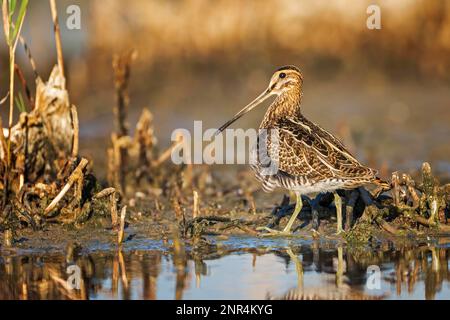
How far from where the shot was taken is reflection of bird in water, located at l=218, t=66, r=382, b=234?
656 centimetres

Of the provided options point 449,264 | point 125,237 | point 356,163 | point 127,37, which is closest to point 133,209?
point 125,237

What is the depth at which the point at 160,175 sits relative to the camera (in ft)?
29.8

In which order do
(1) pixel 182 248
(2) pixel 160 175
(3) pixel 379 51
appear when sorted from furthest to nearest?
(3) pixel 379 51, (2) pixel 160 175, (1) pixel 182 248

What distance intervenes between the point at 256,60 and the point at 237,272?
803cm

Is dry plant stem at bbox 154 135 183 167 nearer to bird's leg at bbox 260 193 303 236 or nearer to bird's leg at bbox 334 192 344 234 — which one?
bird's leg at bbox 260 193 303 236

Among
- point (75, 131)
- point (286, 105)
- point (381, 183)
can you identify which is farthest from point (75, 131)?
point (381, 183)

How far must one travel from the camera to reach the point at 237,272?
5859 millimetres

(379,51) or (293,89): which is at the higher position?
(379,51)

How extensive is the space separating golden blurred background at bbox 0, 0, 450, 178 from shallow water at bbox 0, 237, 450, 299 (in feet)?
18.9

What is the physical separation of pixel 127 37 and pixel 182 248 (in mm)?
7584

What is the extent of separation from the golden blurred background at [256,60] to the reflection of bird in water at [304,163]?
5.20m

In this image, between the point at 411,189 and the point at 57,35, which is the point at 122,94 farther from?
the point at 411,189

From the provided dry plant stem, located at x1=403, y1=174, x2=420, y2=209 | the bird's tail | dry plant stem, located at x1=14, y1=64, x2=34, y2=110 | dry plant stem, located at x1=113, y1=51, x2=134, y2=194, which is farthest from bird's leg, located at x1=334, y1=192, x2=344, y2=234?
dry plant stem, located at x1=113, y1=51, x2=134, y2=194
